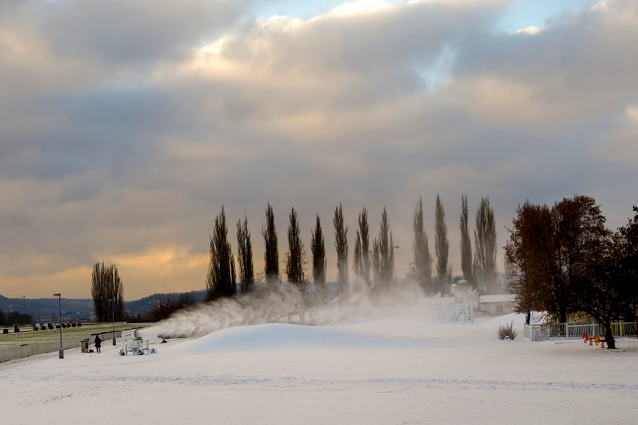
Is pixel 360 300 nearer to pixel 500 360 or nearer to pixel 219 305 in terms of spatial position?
pixel 219 305

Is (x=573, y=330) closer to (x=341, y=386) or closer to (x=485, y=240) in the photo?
(x=341, y=386)

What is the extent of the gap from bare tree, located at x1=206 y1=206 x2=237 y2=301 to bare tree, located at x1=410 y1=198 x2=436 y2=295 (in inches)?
1239

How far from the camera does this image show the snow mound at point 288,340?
41.0 meters

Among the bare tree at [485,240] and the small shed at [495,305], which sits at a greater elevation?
the bare tree at [485,240]

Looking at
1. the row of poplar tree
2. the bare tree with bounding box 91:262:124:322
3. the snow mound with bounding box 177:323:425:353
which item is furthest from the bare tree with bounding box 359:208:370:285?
the bare tree with bounding box 91:262:124:322

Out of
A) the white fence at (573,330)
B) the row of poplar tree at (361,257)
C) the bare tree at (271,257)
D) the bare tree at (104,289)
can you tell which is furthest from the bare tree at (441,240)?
the bare tree at (104,289)

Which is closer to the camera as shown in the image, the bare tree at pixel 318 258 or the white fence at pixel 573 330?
the white fence at pixel 573 330

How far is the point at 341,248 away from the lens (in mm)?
87875

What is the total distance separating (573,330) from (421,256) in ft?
166

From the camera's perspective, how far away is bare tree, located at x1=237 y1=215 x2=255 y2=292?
79.6m

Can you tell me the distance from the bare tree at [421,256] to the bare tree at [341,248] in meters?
13.4

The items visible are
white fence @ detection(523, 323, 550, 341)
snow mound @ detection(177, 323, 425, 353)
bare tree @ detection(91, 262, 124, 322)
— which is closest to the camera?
snow mound @ detection(177, 323, 425, 353)

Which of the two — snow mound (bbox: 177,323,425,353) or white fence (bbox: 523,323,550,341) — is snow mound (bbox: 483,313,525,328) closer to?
white fence (bbox: 523,323,550,341)

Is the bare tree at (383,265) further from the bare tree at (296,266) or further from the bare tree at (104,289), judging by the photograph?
the bare tree at (104,289)
